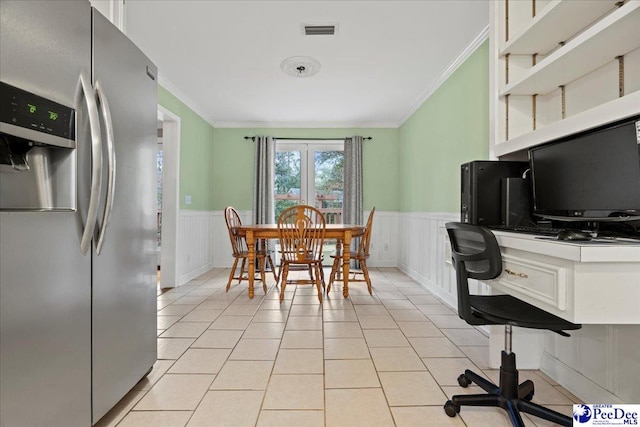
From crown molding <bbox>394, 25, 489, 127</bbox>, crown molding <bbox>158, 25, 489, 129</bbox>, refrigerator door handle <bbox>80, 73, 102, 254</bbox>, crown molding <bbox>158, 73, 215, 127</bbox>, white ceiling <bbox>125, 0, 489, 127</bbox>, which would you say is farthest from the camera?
crown molding <bbox>158, 73, 215, 127</bbox>

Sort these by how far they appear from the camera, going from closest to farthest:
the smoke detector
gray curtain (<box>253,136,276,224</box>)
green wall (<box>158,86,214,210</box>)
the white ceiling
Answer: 1. the white ceiling
2. the smoke detector
3. green wall (<box>158,86,214,210</box>)
4. gray curtain (<box>253,136,276,224</box>)

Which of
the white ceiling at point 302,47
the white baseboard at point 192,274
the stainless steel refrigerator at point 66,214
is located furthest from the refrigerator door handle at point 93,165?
the white baseboard at point 192,274

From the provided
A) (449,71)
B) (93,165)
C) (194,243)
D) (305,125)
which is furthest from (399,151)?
(93,165)

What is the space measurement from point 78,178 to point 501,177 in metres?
2.08

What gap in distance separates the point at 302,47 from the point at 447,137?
172 centimetres

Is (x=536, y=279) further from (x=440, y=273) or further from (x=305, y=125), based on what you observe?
(x=305, y=125)

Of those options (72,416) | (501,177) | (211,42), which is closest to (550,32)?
(501,177)

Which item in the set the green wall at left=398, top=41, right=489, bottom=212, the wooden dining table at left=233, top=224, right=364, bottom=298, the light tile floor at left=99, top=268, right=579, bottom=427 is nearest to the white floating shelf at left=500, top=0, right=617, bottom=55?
the green wall at left=398, top=41, right=489, bottom=212

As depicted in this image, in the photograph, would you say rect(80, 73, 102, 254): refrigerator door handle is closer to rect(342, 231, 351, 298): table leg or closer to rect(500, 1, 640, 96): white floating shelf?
rect(500, 1, 640, 96): white floating shelf

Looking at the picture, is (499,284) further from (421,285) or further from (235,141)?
(235,141)

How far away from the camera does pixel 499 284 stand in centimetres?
144

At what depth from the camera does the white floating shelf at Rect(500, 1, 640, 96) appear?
1.24 meters

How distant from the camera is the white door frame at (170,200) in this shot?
415cm

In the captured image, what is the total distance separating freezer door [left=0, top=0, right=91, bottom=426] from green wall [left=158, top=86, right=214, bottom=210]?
109 inches
